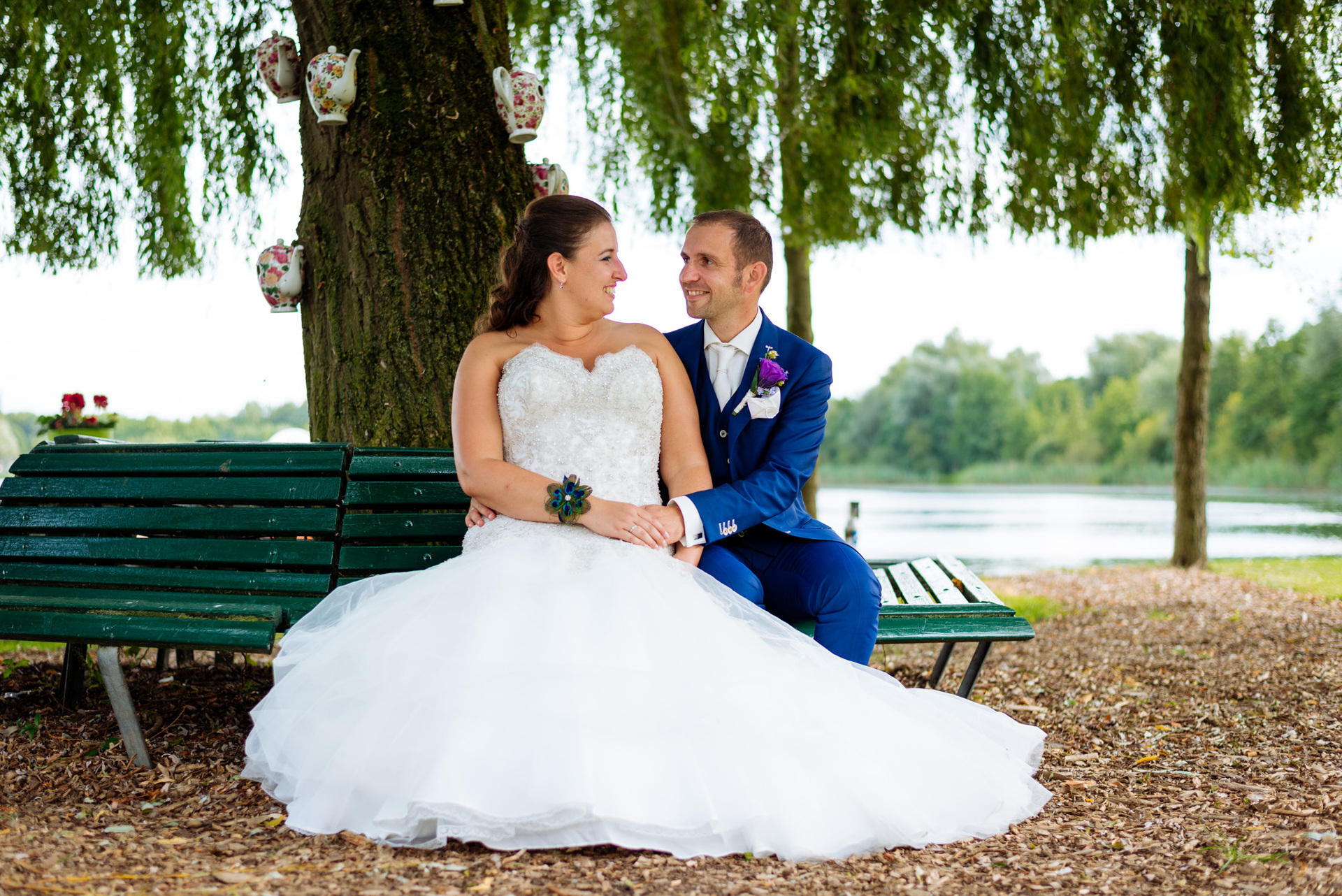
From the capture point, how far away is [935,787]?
261 cm

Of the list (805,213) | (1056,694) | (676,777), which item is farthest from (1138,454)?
(676,777)

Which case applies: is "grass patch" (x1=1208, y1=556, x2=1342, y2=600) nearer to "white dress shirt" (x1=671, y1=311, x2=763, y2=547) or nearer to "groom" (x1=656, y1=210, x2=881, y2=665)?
"groom" (x1=656, y1=210, x2=881, y2=665)

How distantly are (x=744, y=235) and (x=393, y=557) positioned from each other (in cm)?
156

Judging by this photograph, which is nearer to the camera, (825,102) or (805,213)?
(825,102)

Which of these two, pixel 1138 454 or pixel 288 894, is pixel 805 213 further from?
pixel 1138 454

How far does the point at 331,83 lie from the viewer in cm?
405

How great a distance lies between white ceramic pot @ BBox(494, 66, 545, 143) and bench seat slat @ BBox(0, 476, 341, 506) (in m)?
1.63

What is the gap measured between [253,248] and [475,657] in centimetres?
487

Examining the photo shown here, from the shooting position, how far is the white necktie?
3.41 m

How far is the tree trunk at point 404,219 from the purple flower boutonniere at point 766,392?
53.7 inches

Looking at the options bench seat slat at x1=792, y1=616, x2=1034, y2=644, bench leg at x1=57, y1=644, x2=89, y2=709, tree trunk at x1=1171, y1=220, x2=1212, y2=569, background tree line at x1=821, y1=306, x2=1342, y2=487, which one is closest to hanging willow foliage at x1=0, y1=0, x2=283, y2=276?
bench leg at x1=57, y1=644, x2=89, y2=709

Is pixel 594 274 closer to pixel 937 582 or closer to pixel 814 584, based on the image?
pixel 814 584

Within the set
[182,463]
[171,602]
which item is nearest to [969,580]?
[171,602]

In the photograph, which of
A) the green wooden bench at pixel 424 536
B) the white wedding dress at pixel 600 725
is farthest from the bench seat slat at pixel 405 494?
the white wedding dress at pixel 600 725
